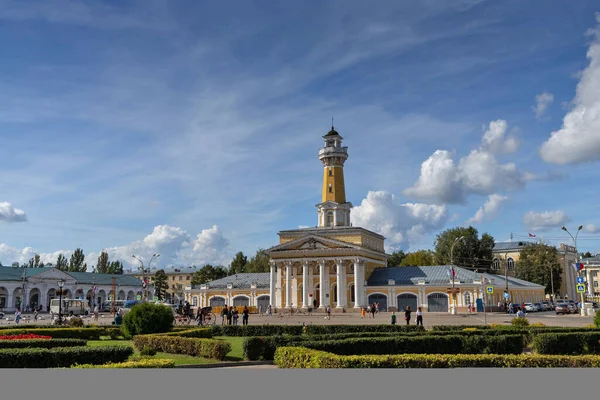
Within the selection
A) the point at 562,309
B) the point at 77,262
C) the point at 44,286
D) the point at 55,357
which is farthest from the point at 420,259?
the point at 55,357

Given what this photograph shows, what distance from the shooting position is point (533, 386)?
13.0 metres

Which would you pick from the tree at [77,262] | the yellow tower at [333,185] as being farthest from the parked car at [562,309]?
the tree at [77,262]

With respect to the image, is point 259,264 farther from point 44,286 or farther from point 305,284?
point 44,286

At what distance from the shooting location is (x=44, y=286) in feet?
325

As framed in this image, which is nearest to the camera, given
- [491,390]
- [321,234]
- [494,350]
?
[491,390]

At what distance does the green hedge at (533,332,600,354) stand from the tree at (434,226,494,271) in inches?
2989

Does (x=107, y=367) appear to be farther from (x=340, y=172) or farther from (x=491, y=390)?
(x=340, y=172)

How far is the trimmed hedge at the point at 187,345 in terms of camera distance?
853 inches

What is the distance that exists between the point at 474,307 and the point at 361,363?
5641 cm

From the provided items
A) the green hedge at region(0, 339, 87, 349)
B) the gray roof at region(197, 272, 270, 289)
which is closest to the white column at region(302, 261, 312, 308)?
the gray roof at region(197, 272, 270, 289)

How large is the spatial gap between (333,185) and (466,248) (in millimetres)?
30511

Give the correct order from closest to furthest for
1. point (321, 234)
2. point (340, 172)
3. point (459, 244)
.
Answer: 1. point (321, 234)
2. point (340, 172)
3. point (459, 244)

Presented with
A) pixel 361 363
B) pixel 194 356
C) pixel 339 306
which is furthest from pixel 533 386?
pixel 339 306

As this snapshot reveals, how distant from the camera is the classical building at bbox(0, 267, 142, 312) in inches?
3674
